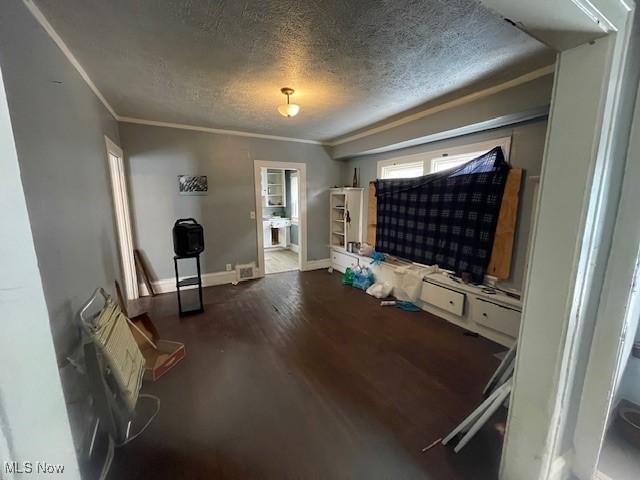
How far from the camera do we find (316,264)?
200 inches

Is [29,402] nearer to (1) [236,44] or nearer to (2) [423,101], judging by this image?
(1) [236,44]

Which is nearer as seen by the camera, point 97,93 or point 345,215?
point 97,93

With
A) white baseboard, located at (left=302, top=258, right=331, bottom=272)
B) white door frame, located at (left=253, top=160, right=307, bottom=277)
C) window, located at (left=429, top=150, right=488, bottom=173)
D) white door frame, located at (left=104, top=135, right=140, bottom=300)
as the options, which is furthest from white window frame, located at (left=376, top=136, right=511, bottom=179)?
white door frame, located at (left=104, top=135, right=140, bottom=300)

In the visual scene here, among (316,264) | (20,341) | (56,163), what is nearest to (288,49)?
(56,163)

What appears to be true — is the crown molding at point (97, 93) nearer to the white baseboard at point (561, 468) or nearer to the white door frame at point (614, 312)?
the white door frame at point (614, 312)

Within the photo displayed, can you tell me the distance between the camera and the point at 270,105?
2.84m

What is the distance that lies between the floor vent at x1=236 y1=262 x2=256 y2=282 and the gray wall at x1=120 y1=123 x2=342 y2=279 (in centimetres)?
10

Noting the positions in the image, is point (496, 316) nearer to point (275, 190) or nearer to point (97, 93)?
point (97, 93)

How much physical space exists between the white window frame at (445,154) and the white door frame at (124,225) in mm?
3608

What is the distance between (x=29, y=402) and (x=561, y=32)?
65.4 inches

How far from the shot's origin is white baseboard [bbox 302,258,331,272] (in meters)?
4.97

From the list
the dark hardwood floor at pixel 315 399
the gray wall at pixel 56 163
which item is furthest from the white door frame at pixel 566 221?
the gray wall at pixel 56 163

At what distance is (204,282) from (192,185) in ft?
4.89

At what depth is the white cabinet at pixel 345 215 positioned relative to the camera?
177 inches
